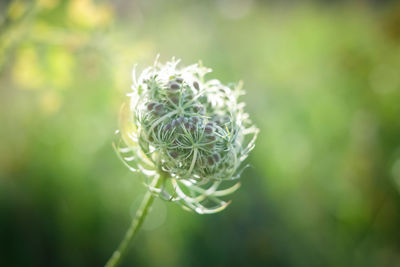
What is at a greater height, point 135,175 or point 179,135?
A: point 135,175

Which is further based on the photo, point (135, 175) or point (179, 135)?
point (135, 175)

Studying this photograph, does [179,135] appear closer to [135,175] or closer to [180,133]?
[180,133]

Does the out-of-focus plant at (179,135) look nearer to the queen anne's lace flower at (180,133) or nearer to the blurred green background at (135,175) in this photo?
the queen anne's lace flower at (180,133)

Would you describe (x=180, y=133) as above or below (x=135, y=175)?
below

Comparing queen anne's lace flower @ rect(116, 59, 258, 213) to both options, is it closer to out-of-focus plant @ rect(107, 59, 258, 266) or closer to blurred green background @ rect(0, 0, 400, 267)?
out-of-focus plant @ rect(107, 59, 258, 266)

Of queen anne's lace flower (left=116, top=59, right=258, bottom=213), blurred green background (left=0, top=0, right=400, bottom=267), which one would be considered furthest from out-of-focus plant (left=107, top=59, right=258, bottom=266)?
blurred green background (left=0, top=0, right=400, bottom=267)

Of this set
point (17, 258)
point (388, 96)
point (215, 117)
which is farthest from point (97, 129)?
point (388, 96)

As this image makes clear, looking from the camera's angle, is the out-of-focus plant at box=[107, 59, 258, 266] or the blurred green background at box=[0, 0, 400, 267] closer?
the out-of-focus plant at box=[107, 59, 258, 266]

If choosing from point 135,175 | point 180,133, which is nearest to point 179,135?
point 180,133

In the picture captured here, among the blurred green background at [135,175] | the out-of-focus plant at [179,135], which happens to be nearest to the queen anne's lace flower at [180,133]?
the out-of-focus plant at [179,135]
